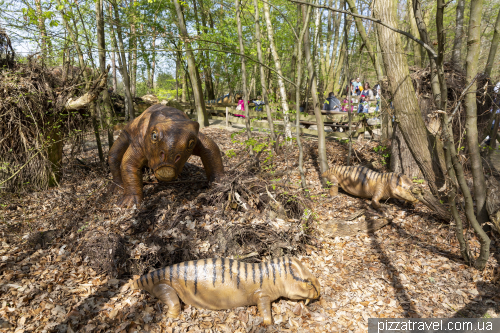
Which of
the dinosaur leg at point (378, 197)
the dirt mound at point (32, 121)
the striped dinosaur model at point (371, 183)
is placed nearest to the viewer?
the striped dinosaur model at point (371, 183)

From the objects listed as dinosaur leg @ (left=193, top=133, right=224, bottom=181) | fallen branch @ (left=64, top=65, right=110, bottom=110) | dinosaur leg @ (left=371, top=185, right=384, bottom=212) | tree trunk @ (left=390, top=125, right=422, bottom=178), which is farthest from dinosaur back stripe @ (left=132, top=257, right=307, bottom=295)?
tree trunk @ (left=390, top=125, right=422, bottom=178)

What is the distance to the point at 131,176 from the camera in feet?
15.0

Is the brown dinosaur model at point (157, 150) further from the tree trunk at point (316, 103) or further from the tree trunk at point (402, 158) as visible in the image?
the tree trunk at point (402, 158)

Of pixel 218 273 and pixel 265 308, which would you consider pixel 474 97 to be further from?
pixel 218 273

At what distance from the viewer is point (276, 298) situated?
3162 mm

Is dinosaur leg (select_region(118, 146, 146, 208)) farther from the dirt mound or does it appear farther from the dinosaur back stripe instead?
the dirt mound

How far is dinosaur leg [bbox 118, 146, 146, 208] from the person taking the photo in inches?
178

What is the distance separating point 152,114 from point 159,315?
2884mm

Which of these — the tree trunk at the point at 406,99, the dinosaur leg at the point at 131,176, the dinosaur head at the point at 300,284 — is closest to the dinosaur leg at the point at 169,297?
the dinosaur head at the point at 300,284

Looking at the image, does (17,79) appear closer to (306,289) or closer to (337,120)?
(306,289)

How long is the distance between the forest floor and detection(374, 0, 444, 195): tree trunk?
2.65ft

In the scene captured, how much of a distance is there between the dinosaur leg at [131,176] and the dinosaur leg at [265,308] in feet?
8.77

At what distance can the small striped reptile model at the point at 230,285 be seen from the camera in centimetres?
309

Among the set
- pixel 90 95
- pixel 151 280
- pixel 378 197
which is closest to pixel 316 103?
pixel 378 197
